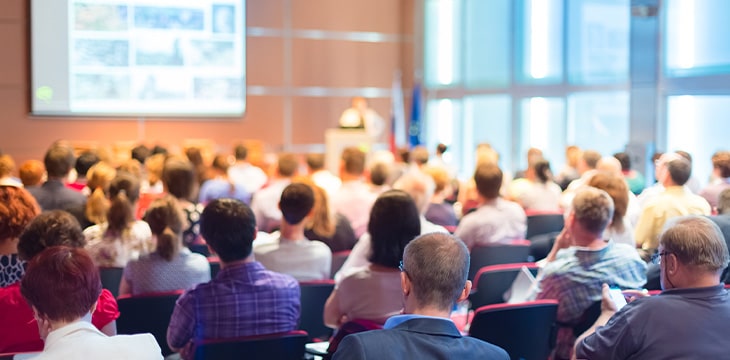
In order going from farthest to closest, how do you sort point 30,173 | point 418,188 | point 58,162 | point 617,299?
point 30,173 < point 58,162 < point 418,188 < point 617,299

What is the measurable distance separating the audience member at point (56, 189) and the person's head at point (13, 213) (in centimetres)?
266

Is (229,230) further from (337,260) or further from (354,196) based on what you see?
(354,196)

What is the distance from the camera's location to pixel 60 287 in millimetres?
2508

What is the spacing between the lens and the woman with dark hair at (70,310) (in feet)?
7.93

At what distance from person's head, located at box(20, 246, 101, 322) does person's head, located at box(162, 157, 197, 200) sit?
3.56m

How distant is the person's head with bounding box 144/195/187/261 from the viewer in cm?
443

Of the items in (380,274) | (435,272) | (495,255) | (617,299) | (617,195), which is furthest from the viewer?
(495,255)

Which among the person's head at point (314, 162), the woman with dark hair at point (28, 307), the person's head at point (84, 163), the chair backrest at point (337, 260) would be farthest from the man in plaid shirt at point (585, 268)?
the person's head at point (84, 163)

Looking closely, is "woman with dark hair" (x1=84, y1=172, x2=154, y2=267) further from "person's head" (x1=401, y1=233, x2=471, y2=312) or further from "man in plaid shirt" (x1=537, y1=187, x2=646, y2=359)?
"person's head" (x1=401, y1=233, x2=471, y2=312)

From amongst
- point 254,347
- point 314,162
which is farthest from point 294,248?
point 314,162

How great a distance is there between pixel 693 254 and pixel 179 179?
402 centimetres

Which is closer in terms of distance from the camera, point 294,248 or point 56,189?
point 294,248

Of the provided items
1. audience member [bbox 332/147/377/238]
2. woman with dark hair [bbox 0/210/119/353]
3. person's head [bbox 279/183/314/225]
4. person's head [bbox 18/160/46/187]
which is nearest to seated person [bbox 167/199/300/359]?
woman with dark hair [bbox 0/210/119/353]

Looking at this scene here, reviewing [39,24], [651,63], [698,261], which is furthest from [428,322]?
[39,24]
